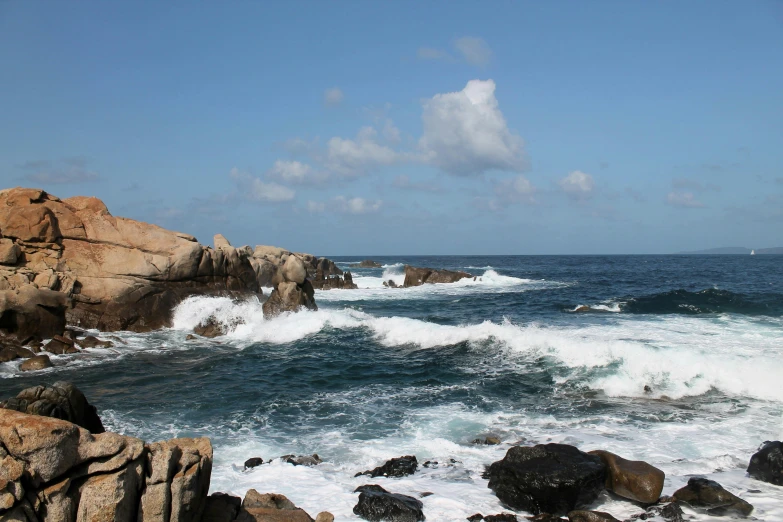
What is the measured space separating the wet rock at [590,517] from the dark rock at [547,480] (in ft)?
1.23

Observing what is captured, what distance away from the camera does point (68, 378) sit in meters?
16.0

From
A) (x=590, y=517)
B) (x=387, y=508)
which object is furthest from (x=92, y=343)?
(x=590, y=517)

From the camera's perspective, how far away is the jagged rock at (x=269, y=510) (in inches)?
273

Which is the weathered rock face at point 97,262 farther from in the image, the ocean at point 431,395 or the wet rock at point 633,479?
the wet rock at point 633,479

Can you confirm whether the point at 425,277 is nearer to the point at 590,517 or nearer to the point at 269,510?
the point at 590,517

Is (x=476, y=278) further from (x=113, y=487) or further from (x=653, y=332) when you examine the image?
(x=113, y=487)

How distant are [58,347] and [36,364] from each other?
238 centimetres

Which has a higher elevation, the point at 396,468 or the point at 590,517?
the point at 590,517

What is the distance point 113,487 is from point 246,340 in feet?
61.8

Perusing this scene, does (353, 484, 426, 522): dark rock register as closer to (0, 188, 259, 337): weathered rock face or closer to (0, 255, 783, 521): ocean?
(0, 255, 783, 521): ocean

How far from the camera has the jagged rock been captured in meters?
6.94

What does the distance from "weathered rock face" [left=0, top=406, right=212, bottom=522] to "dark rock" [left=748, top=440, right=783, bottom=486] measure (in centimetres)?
903

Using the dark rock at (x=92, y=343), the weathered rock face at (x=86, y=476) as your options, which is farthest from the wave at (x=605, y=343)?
the weathered rock face at (x=86, y=476)

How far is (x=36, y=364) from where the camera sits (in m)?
17.1
